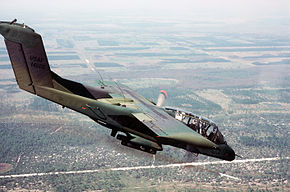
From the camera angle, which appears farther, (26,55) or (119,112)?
(26,55)

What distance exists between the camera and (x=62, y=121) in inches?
4673

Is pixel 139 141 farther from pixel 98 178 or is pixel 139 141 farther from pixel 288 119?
pixel 288 119

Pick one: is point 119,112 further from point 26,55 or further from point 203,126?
point 26,55

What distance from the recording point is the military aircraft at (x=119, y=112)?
20931mm

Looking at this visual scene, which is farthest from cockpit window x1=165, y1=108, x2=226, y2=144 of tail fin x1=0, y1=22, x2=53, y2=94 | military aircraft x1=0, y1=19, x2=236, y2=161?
tail fin x1=0, y1=22, x2=53, y2=94

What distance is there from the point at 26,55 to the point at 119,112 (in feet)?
27.2

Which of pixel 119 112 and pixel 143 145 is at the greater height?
pixel 119 112

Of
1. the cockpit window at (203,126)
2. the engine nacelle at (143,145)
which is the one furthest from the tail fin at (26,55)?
the cockpit window at (203,126)

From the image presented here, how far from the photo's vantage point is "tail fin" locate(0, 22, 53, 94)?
72.7 feet

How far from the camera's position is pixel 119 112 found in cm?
2191

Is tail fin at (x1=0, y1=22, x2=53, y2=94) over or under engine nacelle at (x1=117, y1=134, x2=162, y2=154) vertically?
over

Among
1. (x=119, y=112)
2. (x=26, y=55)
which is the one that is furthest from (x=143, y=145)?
(x=26, y=55)

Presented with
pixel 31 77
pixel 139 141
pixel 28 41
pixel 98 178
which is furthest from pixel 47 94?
pixel 98 178

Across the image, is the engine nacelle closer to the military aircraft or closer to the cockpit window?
the military aircraft
